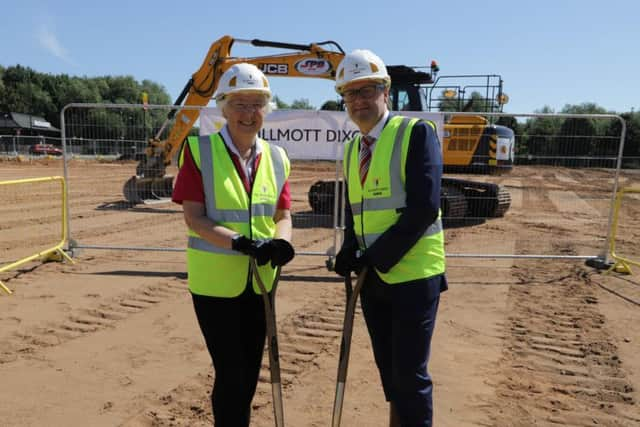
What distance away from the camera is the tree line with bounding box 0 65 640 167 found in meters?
9.01

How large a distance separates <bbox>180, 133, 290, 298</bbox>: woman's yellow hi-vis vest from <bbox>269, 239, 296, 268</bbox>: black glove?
0.49 feet

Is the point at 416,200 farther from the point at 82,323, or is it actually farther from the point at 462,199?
the point at 462,199

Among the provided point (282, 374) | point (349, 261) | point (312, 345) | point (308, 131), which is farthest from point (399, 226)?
point (308, 131)

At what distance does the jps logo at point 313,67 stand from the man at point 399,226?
31.6ft

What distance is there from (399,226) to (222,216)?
90 cm

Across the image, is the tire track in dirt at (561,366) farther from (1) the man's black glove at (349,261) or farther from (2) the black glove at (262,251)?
(2) the black glove at (262,251)

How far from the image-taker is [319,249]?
8.88 m

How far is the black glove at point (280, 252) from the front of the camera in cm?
246

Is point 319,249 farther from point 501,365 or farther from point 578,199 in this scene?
point 578,199

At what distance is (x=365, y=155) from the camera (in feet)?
8.80

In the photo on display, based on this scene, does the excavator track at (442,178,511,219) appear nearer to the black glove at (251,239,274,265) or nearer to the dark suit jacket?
the dark suit jacket

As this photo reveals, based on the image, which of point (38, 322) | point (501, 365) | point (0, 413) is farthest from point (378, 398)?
point (38, 322)

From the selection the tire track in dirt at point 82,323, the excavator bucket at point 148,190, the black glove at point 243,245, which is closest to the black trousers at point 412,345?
the black glove at point 243,245

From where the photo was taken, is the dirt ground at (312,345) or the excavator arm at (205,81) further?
the excavator arm at (205,81)
